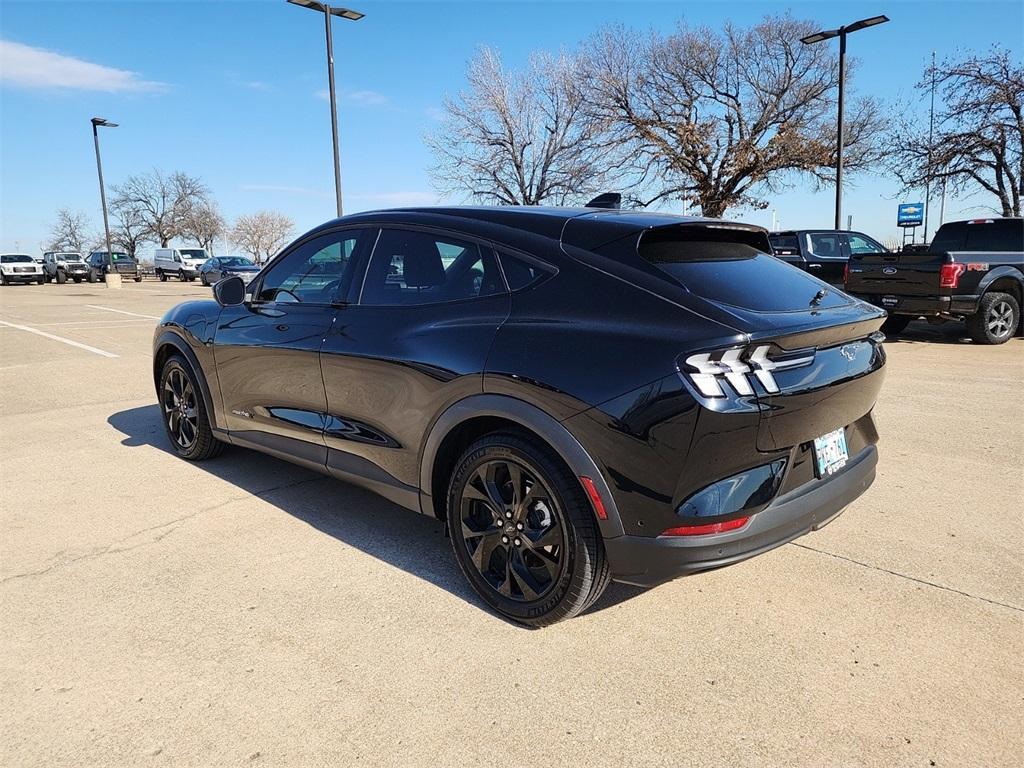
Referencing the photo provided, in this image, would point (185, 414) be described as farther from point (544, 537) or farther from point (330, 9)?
point (330, 9)

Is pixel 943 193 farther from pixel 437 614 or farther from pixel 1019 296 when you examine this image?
pixel 437 614

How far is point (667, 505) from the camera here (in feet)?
7.87

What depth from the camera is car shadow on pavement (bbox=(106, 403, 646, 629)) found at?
10.8 ft

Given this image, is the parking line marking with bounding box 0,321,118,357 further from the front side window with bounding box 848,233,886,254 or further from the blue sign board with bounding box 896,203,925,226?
the blue sign board with bounding box 896,203,925,226

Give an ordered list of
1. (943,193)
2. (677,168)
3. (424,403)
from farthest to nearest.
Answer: (677,168) < (943,193) < (424,403)

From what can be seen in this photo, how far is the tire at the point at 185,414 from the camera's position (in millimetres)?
4840

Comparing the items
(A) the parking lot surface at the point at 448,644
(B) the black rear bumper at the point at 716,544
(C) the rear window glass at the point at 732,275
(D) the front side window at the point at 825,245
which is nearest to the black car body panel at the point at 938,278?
(D) the front side window at the point at 825,245

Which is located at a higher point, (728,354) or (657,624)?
(728,354)

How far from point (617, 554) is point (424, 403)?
108cm

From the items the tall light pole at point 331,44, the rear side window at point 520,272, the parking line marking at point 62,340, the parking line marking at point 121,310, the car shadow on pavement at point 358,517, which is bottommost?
the car shadow on pavement at point 358,517

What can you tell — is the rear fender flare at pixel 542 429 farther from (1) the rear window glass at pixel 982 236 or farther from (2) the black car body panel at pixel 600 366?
(1) the rear window glass at pixel 982 236

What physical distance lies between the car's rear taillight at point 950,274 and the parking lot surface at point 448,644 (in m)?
6.13

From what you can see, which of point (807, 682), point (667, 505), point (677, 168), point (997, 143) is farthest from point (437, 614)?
point (677, 168)

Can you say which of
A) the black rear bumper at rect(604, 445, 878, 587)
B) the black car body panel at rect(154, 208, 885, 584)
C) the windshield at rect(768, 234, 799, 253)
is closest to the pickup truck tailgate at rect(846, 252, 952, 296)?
the windshield at rect(768, 234, 799, 253)
